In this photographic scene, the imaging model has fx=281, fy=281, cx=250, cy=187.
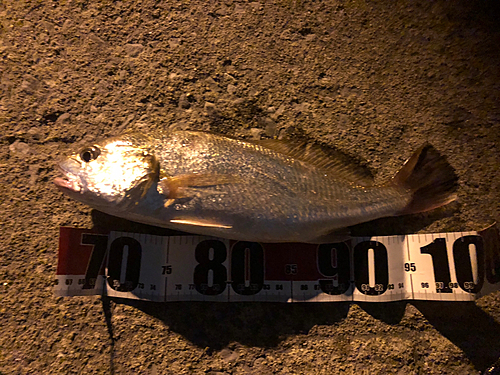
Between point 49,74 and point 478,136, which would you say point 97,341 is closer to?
point 49,74

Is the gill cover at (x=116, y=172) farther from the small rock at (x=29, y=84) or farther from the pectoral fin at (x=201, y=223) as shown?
the small rock at (x=29, y=84)

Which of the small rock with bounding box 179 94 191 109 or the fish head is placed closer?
the fish head

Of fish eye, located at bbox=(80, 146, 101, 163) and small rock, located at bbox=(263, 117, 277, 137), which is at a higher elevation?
small rock, located at bbox=(263, 117, 277, 137)

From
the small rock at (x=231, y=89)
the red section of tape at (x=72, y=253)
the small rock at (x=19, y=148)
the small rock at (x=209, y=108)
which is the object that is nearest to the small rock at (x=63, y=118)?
the small rock at (x=19, y=148)

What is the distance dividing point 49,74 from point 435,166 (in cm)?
219

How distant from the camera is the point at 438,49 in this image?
5.59 ft

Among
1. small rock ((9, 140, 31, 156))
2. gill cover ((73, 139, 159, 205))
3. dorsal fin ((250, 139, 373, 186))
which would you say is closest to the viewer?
gill cover ((73, 139, 159, 205))

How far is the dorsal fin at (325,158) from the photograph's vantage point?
1385 millimetres

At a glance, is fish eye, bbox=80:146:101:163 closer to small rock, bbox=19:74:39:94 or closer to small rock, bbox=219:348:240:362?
small rock, bbox=19:74:39:94

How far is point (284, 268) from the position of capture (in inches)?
58.4

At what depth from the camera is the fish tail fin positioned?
1399mm

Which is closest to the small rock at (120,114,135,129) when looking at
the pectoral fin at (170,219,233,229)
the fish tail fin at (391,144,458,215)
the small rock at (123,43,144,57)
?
the small rock at (123,43,144,57)

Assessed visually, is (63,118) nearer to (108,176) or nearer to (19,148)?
(19,148)

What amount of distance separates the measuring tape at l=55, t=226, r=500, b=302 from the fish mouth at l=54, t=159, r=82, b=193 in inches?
12.9
